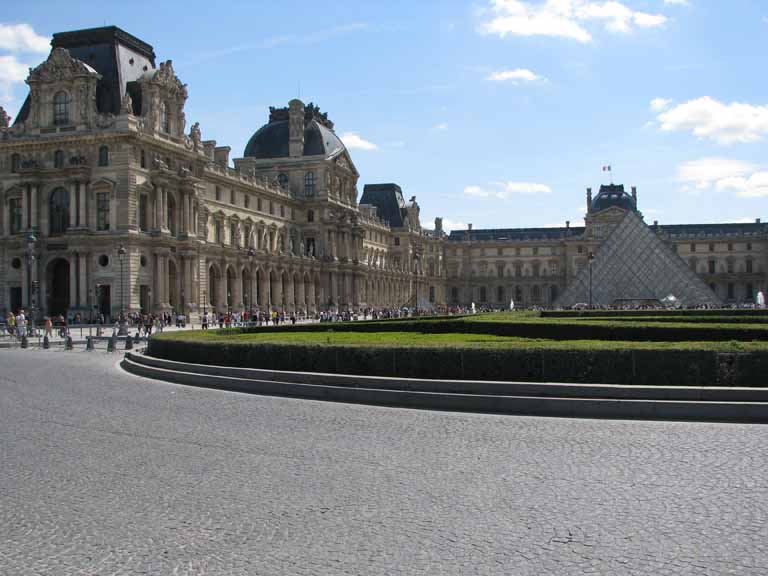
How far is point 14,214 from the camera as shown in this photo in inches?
1973

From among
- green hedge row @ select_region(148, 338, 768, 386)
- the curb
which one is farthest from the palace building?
the curb

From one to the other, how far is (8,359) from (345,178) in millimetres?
60806

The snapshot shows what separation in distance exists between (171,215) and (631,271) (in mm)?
42289

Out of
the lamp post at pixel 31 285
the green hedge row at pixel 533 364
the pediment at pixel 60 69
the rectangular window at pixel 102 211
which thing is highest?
the pediment at pixel 60 69

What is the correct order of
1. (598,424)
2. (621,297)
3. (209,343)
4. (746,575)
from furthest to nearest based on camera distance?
(621,297) < (209,343) < (598,424) < (746,575)

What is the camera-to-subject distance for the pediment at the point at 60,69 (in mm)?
48094

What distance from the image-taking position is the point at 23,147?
1941 inches

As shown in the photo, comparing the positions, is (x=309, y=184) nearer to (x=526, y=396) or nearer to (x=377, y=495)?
(x=526, y=396)

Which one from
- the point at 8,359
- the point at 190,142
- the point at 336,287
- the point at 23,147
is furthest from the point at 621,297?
the point at 8,359

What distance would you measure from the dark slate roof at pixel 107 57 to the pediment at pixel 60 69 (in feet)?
4.07

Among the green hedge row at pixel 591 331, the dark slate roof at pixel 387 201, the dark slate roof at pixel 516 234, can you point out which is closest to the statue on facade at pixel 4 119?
the green hedge row at pixel 591 331

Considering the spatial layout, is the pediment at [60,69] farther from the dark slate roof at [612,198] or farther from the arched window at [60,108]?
the dark slate roof at [612,198]

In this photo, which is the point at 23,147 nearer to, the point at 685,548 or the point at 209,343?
the point at 209,343

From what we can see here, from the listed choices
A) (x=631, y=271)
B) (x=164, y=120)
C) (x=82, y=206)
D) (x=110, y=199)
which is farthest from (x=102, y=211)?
(x=631, y=271)
